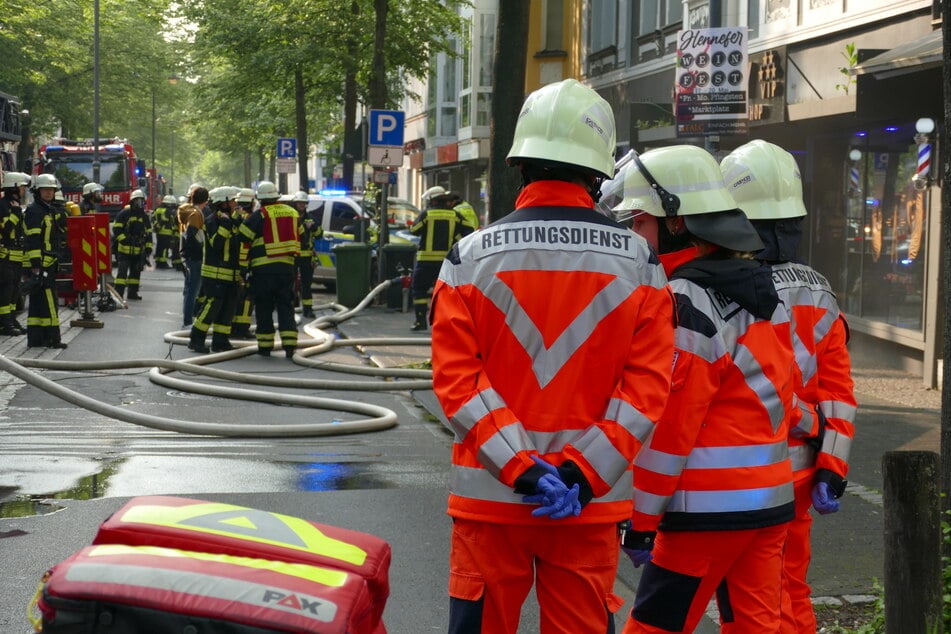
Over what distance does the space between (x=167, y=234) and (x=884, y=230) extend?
2200 centimetres

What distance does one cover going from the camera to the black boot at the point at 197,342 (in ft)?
49.3

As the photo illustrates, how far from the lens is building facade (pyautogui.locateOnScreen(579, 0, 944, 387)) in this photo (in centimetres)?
1275

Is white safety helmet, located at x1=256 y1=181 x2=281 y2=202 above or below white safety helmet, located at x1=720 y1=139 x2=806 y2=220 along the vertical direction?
above

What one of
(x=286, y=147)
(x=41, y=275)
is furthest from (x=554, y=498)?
(x=286, y=147)

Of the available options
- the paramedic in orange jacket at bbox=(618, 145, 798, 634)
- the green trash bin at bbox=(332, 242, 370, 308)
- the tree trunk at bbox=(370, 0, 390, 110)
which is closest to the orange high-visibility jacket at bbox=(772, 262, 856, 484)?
the paramedic in orange jacket at bbox=(618, 145, 798, 634)

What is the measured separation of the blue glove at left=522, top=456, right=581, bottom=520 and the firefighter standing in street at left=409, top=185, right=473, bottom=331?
14330 mm

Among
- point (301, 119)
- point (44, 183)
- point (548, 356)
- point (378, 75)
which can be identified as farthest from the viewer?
point (301, 119)

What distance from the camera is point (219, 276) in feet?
49.5

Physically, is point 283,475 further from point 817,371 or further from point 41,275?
point 41,275

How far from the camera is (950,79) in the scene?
5.23 meters

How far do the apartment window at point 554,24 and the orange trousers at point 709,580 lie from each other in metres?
26.6

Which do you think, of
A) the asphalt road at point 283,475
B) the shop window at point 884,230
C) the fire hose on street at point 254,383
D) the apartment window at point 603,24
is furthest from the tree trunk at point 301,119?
the asphalt road at point 283,475

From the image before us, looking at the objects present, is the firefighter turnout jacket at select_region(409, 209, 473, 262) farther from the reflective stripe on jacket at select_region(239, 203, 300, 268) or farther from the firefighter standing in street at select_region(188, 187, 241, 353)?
the reflective stripe on jacket at select_region(239, 203, 300, 268)

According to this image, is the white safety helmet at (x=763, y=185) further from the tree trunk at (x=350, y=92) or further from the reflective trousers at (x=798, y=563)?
the tree trunk at (x=350, y=92)
